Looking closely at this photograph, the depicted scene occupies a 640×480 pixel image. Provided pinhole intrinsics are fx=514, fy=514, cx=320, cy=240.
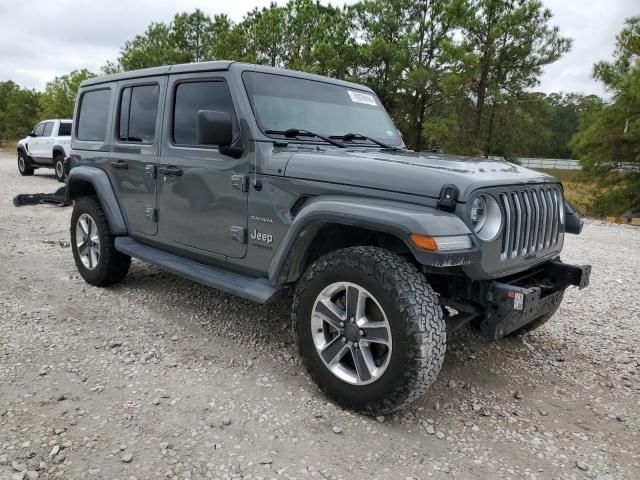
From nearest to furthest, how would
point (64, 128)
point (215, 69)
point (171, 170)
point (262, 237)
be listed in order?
1. point (262, 237)
2. point (215, 69)
3. point (171, 170)
4. point (64, 128)

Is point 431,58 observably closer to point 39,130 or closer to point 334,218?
point 39,130

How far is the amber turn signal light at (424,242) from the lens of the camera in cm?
247

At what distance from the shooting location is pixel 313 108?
3805mm

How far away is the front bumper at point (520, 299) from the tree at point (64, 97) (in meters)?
39.7

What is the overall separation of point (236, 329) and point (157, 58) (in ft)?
84.7

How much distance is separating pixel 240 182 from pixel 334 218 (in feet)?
2.97

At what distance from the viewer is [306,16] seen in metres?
23.3

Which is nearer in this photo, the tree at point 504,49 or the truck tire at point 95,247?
the truck tire at point 95,247

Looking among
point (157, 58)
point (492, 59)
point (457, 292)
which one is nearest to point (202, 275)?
point (457, 292)

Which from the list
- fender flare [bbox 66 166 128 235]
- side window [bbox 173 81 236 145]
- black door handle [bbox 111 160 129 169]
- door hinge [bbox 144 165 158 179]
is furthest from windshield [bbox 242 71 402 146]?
fender flare [bbox 66 166 128 235]

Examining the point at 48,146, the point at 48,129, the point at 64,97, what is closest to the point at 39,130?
the point at 48,129

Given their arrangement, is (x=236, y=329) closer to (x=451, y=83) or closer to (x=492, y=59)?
(x=451, y=83)

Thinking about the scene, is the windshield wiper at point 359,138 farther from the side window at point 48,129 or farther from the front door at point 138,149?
the side window at point 48,129

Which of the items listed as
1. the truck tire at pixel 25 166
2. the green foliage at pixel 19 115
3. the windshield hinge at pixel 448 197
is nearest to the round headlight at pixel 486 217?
the windshield hinge at pixel 448 197
